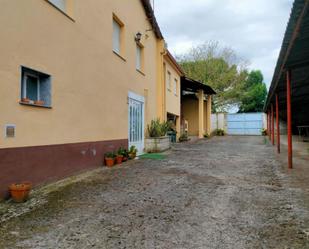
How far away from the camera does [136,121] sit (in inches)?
453

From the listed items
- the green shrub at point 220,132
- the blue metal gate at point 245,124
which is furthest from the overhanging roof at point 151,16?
the blue metal gate at point 245,124

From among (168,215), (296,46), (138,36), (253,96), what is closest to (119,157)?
(168,215)

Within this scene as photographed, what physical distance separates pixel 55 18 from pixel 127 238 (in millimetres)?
4963

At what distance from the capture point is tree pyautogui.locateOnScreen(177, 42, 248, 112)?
3189 centimetres

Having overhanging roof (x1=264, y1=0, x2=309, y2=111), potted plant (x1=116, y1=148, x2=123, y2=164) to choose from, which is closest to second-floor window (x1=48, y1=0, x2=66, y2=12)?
potted plant (x1=116, y1=148, x2=123, y2=164)

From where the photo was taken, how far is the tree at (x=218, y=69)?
105 feet

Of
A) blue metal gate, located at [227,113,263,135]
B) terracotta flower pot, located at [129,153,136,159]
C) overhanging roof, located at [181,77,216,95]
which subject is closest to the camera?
terracotta flower pot, located at [129,153,136,159]

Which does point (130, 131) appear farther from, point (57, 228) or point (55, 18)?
point (57, 228)

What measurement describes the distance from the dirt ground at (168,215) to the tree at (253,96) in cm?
3132

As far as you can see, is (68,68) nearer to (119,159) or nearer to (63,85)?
(63,85)

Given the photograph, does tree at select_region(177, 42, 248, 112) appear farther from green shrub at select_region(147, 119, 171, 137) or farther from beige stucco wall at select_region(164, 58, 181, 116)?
green shrub at select_region(147, 119, 171, 137)

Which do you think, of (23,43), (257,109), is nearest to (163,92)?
(23,43)

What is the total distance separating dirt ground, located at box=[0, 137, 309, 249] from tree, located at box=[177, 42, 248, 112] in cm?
2635

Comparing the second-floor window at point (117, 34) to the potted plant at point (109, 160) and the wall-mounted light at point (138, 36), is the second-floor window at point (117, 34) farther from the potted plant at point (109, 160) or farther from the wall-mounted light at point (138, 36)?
the potted plant at point (109, 160)
